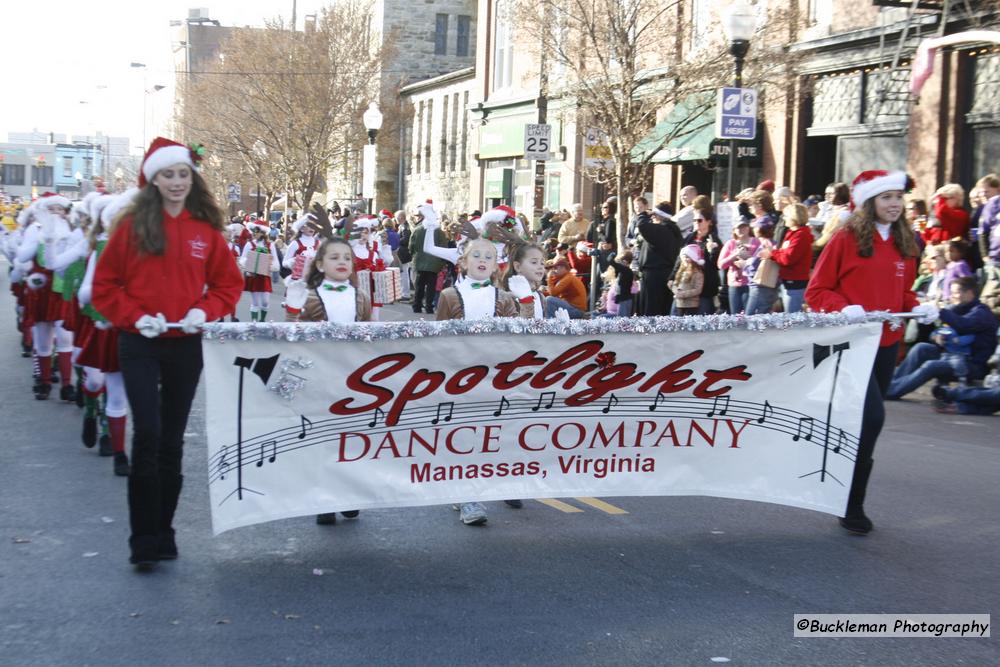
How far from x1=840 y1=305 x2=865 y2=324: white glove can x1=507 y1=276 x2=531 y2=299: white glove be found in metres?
1.92

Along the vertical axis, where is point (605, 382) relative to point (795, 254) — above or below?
below

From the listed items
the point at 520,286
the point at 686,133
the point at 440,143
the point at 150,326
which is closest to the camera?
the point at 150,326

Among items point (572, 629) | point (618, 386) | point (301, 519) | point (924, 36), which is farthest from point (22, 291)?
point (924, 36)

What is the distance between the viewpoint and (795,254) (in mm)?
13727

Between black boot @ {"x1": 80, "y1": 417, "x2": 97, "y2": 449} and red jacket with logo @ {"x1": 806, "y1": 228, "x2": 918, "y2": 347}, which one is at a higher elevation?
red jacket with logo @ {"x1": 806, "y1": 228, "x2": 918, "y2": 347}

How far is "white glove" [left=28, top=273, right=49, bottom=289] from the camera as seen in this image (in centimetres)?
1084

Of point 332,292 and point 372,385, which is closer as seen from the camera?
point 372,385

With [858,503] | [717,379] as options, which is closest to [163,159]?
[717,379]

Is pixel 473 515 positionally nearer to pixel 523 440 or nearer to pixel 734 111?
pixel 523 440

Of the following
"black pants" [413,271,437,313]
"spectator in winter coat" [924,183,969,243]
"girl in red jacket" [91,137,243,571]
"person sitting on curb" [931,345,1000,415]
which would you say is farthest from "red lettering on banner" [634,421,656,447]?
"black pants" [413,271,437,313]

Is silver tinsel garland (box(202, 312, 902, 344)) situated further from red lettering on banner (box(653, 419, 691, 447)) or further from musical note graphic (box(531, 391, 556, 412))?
red lettering on banner (box(653, 419, 691, 447))

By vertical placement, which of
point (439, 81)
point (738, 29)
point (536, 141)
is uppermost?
point (439, 81)

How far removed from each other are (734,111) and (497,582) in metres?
11.5

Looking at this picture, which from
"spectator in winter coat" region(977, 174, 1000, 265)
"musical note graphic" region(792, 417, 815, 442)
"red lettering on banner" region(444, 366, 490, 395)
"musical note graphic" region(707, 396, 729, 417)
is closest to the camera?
"red lettering on banner" region(444, 366, 490, 395)
